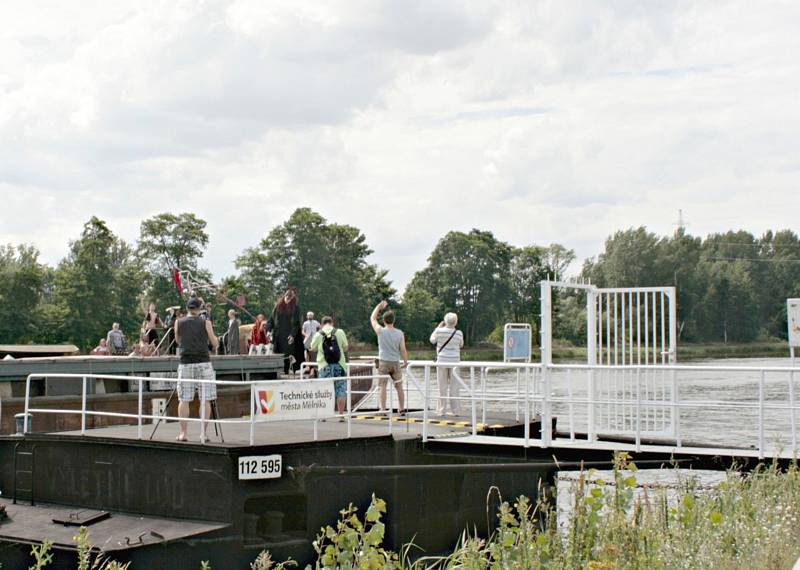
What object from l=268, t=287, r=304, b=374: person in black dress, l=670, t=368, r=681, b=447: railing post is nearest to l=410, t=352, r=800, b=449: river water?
l=670, t=368, r=681, b=447: railing post

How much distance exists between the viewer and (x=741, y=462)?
1205 centimetres

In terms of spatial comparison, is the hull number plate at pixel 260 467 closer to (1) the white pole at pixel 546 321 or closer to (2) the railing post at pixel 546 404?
(2) the railing post at pixel 546 404

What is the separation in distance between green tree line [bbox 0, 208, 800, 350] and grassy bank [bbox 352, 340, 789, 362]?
157 centimetres

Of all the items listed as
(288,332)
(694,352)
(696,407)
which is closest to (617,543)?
(288,332)

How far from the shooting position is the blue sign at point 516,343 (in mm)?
17047

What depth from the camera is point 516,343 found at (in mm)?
17188

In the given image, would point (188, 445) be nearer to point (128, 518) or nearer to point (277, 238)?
point (128, 518)

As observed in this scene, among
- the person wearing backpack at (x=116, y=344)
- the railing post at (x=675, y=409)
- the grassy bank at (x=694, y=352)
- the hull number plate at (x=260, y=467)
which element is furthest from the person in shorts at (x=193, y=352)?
the grassy bank at (x=694, y=352)

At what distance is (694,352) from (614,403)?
63412 mm

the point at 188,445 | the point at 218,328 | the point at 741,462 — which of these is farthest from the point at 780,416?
the point at 218,328

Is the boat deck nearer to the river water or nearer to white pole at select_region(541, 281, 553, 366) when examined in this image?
the river water

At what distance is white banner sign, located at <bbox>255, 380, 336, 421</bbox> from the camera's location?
12.5m

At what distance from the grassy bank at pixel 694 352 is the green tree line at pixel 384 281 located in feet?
5.16

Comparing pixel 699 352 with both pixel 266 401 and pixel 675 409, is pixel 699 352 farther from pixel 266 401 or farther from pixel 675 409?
pixel 266 401
